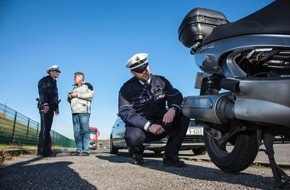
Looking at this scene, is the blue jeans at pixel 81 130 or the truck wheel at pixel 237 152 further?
the blue jeans at pixel 81 130

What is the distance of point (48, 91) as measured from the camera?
6910 mm

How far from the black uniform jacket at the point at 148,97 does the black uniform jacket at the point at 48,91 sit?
2901mm

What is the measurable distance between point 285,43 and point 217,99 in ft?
2.25

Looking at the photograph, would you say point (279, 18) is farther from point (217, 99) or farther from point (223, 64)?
point (217, 99)

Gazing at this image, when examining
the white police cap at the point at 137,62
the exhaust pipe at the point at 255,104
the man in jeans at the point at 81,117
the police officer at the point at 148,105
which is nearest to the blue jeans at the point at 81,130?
the man in jeans at the point at 81,117

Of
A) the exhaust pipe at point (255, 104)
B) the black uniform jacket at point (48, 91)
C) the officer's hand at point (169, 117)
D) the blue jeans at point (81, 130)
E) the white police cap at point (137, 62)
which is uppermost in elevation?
the black uniform jacket at point (48, 91)

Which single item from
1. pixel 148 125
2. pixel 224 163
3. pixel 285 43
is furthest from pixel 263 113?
pixel 148 125

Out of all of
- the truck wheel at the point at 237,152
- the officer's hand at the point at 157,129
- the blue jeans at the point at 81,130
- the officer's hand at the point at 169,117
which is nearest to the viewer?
the truck wheel at the point at 237,152

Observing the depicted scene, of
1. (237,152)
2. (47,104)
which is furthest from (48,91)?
(237,152)

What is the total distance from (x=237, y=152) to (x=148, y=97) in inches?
66.2

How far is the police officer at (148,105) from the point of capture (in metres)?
4.31

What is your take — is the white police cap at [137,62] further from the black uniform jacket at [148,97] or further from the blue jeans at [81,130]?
the blue jeans at [81,130]

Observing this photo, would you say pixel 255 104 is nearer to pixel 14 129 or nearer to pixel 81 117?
pixel 81 117

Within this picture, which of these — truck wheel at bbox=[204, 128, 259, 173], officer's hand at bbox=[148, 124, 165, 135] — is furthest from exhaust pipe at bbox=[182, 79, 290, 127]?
officer's hand at bbox=[148, 124, 165, 135]
